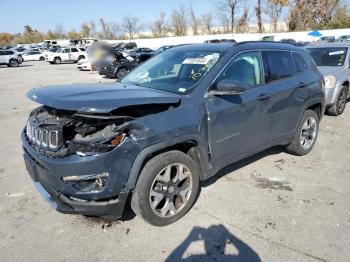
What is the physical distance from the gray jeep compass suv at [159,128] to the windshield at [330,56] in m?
4.49

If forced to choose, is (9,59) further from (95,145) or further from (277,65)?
(95,145)

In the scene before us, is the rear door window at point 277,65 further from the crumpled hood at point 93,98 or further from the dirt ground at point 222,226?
the crumpled hood at point 93,98

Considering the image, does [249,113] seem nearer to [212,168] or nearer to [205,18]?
Result: [212,168]

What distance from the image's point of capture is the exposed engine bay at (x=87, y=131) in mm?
3047

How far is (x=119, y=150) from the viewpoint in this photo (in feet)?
9.99

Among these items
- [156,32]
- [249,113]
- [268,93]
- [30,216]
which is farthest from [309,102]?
[156,32]

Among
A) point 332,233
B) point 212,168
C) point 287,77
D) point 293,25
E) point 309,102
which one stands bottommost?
point 332,233

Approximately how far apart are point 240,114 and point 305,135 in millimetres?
2126

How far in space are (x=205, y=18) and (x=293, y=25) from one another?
17746mm

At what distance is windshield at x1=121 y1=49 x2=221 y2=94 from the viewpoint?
393 centimetres

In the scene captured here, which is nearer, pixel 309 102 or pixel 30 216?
pixel 30 216

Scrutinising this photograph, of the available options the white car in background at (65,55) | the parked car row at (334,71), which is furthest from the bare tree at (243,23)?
the parked car row at (334,71)

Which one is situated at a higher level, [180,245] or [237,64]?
[237,64]

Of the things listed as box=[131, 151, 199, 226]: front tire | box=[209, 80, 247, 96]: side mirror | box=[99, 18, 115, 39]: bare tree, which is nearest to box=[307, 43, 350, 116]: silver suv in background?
box=[209, 80, 247, 96]: side mirror
